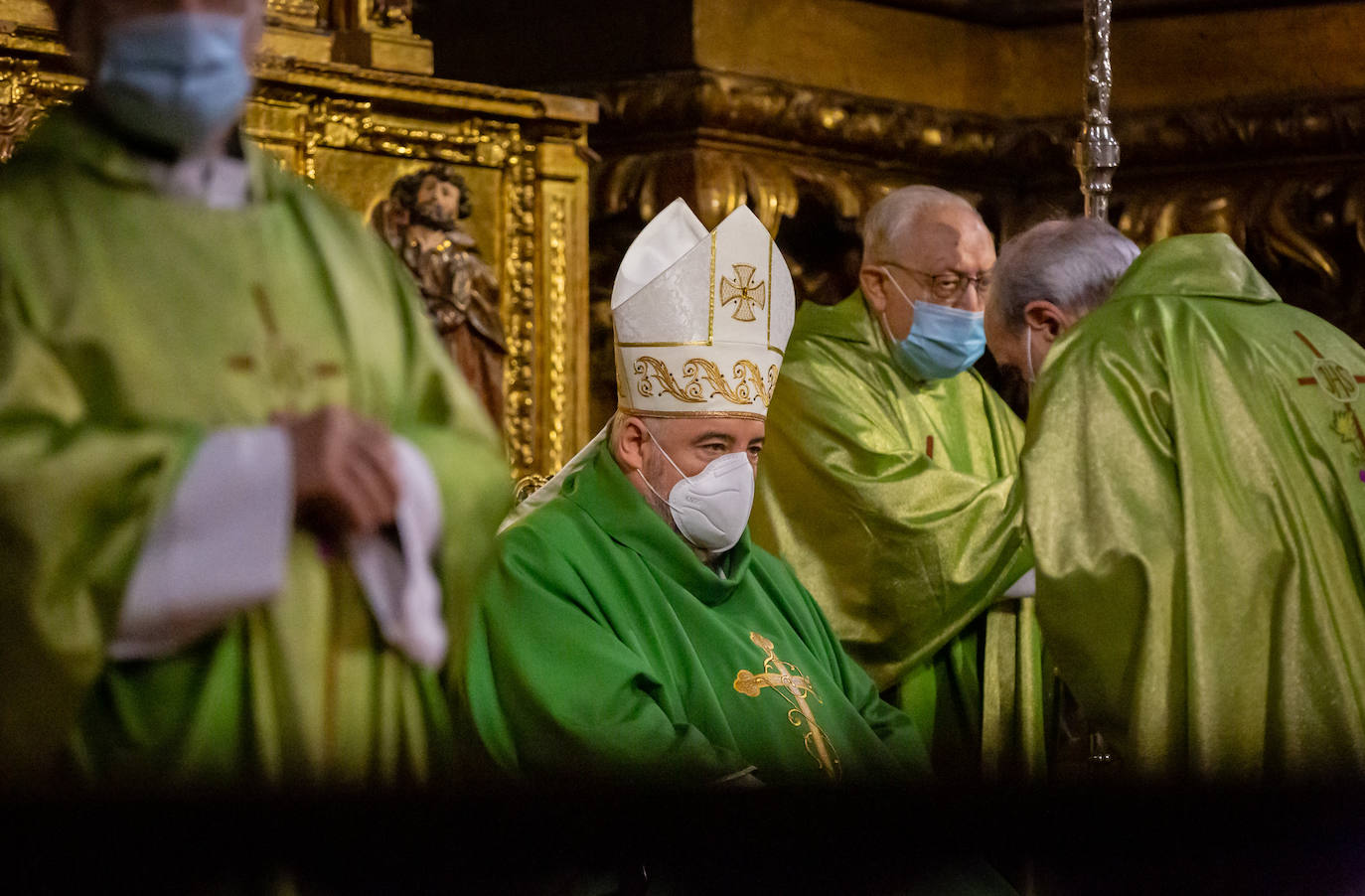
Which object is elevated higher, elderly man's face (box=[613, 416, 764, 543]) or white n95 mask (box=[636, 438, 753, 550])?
elderly man's face (box=[613, 416, 764, 543])

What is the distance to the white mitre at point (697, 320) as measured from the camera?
4297mm

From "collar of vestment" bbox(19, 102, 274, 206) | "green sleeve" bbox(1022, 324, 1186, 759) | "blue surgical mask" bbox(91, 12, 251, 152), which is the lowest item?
"green sleeve" bbox(1022, 324, 1186, 759)

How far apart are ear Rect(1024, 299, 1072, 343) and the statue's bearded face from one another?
4.82ft

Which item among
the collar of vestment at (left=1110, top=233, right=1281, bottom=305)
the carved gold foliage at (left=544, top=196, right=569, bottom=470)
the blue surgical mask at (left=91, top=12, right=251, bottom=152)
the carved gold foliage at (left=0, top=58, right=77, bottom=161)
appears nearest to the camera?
the blue surgical mask at (left=91, top=12, right=251, bottom=152)

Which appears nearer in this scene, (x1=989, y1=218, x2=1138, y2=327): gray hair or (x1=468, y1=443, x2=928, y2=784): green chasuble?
(x1=468, y1=443, x2=928, y2=784): green chasuble

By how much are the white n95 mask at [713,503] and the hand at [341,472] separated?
1.84 metres

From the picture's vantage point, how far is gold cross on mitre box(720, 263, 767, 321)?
4387mm

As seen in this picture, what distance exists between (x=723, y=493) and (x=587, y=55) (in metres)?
3.68

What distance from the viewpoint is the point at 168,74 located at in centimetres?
232

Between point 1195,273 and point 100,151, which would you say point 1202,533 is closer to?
point 1195,273

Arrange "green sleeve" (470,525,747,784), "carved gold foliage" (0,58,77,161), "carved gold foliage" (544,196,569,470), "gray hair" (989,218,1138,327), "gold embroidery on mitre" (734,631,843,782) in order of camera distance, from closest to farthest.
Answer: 1. "green sleeve" (470,525,747,784)
2. "gold embroidery on mitre" (734,631,843,782)
3. "carved gold foliage" (0,58,77,161)
4. "gray hair" (989,218,1138,327)
5. "carved gold foliage" (544,196,569,470)

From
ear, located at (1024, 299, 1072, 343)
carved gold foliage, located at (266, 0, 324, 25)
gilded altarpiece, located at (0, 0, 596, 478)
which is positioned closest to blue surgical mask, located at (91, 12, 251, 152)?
gilded altarpiece, located at (0, 0, 596, 478)

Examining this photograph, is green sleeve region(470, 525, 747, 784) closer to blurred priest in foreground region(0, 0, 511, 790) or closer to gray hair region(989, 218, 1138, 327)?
blurred priest in foreground region(0, 0, 511, 790)

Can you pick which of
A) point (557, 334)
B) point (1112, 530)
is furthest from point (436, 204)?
point (1112, 530)
